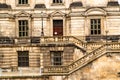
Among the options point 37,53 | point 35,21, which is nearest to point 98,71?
point 37,53

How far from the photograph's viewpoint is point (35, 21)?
5381cm

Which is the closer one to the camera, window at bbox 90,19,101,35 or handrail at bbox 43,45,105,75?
handrail at bbox 43,45,105,75

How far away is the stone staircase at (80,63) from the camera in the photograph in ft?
142

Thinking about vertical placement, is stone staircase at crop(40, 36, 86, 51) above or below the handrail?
above

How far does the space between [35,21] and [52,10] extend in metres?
2.38

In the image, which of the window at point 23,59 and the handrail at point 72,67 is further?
the window at point 23,59

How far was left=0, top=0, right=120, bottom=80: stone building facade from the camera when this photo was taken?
49438mm

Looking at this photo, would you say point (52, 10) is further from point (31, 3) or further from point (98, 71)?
point (98, 71)

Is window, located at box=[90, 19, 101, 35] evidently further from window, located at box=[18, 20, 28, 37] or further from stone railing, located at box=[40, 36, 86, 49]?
window, located at box=[18, 20, 28, 37]

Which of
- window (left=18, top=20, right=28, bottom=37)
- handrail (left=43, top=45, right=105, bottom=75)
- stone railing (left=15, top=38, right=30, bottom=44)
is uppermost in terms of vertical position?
window (left=18, top=20, right=28, bottom=37)

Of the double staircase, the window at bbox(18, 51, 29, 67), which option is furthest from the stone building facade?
the double staircase

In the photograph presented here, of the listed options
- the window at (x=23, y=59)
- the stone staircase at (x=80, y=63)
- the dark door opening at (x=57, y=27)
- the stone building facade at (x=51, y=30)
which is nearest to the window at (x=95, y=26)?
the stone building facade at (x=51, y=30)

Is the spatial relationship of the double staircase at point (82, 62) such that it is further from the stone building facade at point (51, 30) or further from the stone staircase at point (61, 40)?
the stone staircase at point (61, 40)

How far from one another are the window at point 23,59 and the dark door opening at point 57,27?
177 inches
